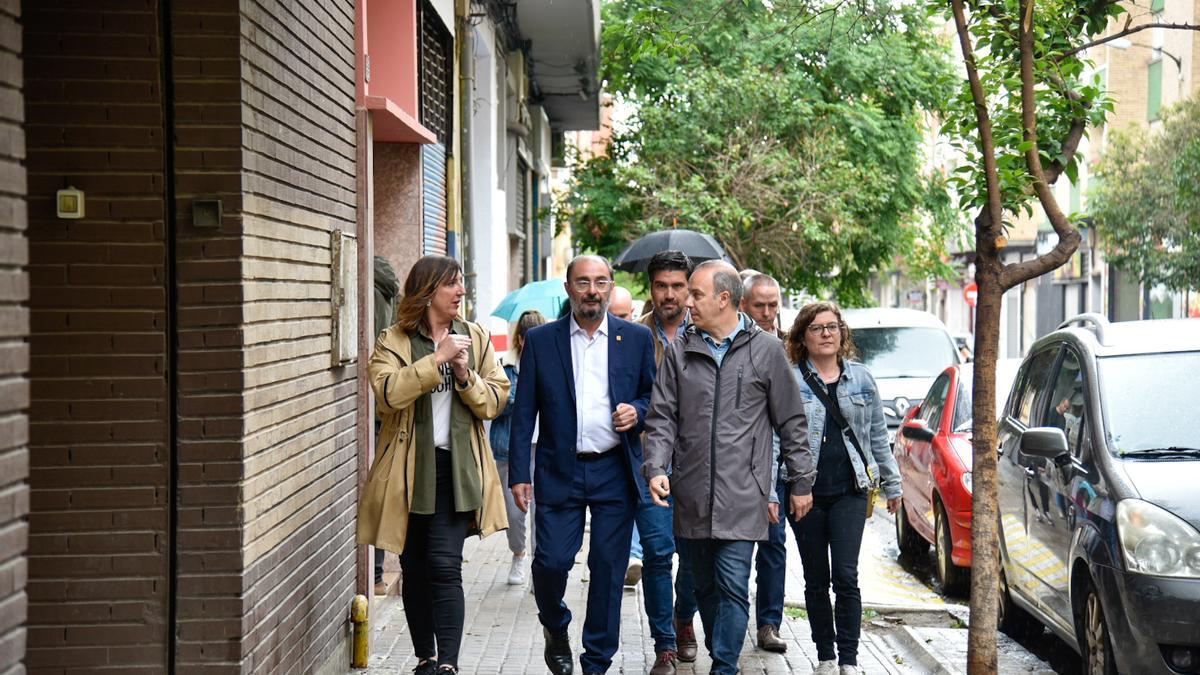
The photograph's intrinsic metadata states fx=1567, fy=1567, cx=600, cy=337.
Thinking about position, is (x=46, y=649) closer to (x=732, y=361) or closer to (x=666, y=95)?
(x=732, y=361)

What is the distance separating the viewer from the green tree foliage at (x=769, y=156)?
23906 millimetres

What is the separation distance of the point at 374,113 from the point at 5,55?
17.8ft

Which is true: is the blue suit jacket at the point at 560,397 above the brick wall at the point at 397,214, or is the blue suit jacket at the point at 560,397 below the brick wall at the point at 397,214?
below

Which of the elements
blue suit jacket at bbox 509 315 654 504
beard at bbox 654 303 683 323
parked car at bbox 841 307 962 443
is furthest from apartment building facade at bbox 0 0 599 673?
parked car at bbox 841 307 962 443

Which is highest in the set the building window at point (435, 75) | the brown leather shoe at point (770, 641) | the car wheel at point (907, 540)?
the building window at point (435, 75)

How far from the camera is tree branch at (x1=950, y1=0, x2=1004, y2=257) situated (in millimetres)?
6699

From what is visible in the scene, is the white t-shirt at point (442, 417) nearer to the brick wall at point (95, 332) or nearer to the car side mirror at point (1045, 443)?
the brick wall at point (95, 332)

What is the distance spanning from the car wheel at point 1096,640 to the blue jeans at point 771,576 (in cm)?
153

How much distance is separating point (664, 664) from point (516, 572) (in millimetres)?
2972

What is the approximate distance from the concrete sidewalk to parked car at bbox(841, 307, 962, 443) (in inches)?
343

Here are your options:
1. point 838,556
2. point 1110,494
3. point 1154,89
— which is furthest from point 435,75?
point 1154,89

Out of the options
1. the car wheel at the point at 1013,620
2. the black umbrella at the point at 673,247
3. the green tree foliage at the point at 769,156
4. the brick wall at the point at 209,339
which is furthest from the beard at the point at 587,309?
the green tree foliage at the point at 769,156

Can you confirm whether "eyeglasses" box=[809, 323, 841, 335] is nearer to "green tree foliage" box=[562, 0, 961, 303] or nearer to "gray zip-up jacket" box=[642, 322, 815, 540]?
"gray zip-up jacket" box=[642, 322, 815, 540]

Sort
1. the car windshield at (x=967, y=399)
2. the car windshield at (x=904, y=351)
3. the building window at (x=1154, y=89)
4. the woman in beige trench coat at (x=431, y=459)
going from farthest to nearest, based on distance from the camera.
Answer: the building window at (x=1154, y=89)
the car windshield at (x=904, y=351)
the car windshield at (x=967, y=399)
the woman in beige trench coat at (x=431, y=459)
